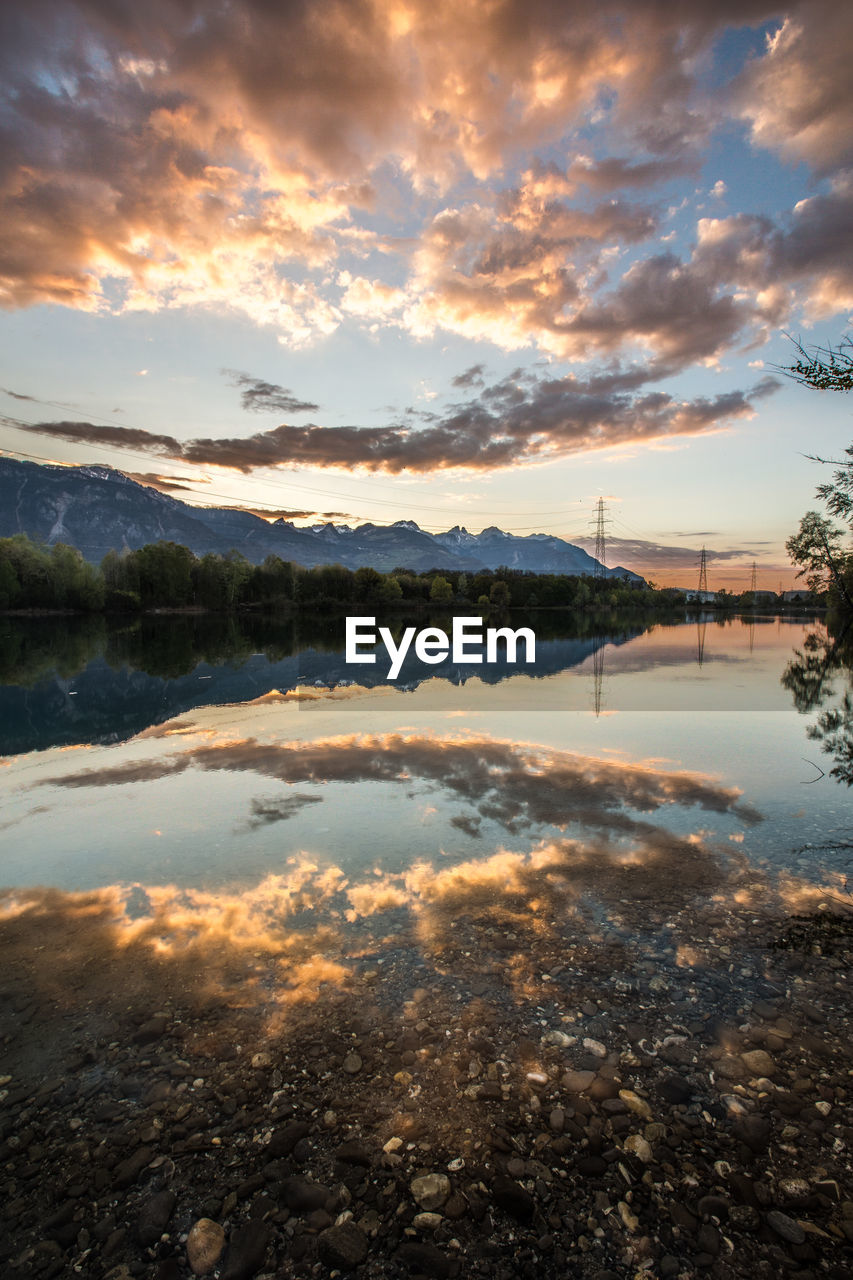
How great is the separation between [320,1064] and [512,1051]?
1.78 meters

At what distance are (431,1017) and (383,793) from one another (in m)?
6.98

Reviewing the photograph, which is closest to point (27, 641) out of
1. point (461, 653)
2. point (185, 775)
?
point (461, 653)

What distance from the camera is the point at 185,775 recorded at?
14.0 metres

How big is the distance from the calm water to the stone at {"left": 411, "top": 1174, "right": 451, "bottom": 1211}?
10.7 feet

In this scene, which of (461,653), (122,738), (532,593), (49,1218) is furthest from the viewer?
(532,593)

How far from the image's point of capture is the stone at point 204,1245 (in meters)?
3.47

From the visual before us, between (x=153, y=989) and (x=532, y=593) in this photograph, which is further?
(x=532, y=593)

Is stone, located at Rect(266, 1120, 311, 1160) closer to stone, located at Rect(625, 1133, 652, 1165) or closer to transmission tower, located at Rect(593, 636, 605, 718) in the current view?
stone, located at Rect(625, 1133, 652, 1165)

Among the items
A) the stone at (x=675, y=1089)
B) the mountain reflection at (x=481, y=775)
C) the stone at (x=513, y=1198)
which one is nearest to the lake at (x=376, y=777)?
the mountain reflection at (x=481, y=775)

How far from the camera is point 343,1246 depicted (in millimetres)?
3582

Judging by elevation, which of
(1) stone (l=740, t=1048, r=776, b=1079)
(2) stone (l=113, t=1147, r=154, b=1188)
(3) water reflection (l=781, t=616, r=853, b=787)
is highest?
(3) water reflection (l=781, t=616, r=853, b=787)

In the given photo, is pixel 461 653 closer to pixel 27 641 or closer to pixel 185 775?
pixel 185 775

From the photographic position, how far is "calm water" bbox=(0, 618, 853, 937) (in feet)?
28.3

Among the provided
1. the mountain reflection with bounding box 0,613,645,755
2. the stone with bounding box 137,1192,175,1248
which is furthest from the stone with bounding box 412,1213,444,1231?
the mountain reflection with bounding box 0,613,645,755
